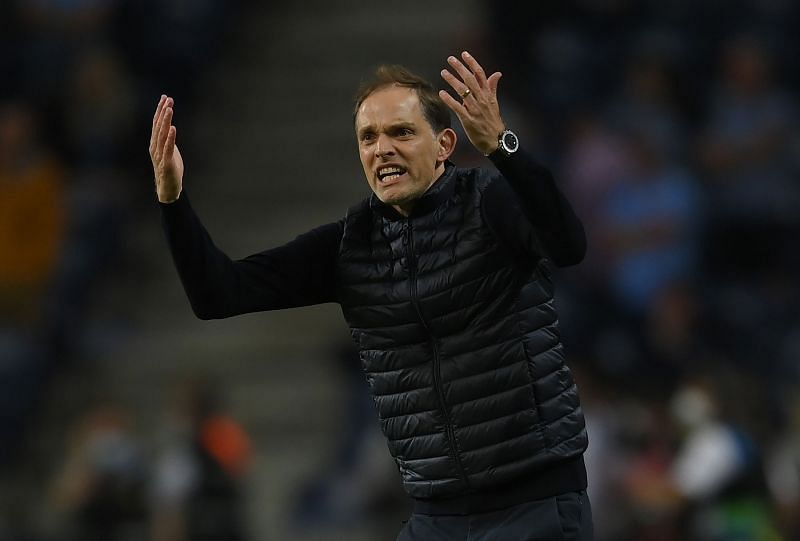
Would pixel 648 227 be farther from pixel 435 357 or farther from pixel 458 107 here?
pixel 458 107

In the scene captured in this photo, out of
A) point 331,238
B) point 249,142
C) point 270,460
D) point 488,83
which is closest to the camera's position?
point 488,83

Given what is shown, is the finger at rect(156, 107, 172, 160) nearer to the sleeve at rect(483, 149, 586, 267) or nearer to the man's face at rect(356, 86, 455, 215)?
the man's face at rect(356, 86, 455, 215)

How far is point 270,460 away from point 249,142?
2.55 meters

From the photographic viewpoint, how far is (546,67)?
424 inches

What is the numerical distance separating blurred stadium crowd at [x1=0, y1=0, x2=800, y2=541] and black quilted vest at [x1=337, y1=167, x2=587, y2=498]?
3.76 metres

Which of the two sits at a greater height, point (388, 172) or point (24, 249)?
point (24, 249)

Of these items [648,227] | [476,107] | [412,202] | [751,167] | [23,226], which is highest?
[23,226]

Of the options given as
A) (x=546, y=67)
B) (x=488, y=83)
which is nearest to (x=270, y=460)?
(x=546, y=67)

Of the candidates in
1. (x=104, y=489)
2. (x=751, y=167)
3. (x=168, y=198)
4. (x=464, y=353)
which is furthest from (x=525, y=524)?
(x=751, y=167)

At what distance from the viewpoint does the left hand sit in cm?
396

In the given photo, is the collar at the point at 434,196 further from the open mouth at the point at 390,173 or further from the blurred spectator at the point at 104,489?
the blurred spectator at the point at 104,489

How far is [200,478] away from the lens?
8.27 metres

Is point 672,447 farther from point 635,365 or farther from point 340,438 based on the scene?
point 340,438

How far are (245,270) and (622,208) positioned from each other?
5.63 metres
